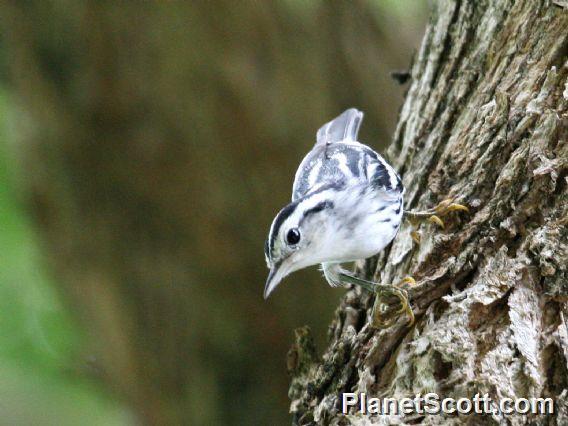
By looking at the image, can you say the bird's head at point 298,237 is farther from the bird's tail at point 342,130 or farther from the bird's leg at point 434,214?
the bird's tail at point 342,130

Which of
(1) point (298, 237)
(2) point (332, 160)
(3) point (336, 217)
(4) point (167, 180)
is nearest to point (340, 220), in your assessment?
(3) point (336, 217)

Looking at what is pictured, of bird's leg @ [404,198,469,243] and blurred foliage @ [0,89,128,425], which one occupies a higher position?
blurred foliage @ [0,89,128,425]

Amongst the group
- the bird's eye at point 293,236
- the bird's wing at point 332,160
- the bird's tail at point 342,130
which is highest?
the bird's tail at point 342,130

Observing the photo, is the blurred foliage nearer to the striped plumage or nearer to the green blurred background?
the green blurred background

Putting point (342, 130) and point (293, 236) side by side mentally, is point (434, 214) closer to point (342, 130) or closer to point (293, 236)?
point (293, 236)

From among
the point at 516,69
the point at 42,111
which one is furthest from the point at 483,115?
the point at 42,111

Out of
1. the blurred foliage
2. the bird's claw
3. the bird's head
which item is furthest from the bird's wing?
the blurred foliage

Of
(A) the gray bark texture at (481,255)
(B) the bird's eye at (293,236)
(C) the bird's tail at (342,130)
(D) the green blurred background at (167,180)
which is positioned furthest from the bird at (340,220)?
(D) the green blurred background at (167,180)
